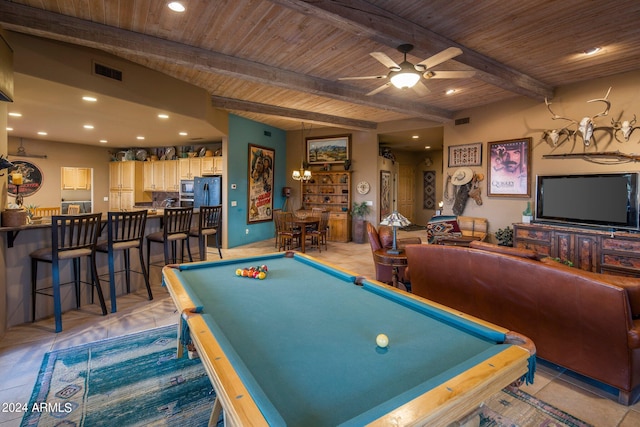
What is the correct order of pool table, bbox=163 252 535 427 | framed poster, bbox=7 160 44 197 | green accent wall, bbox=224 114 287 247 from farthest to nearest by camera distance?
framed poster, bbox=7 160 44 197 → green accent wall, bbox=224 114 287 247 → pool table, bbox=163 252 535 427

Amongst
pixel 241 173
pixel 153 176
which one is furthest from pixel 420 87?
pixel 153 176

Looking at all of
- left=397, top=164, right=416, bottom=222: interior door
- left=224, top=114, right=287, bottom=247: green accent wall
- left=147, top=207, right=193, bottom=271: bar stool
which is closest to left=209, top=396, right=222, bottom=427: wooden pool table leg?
left=147, top=207, right=193, bottom=271: bar stool

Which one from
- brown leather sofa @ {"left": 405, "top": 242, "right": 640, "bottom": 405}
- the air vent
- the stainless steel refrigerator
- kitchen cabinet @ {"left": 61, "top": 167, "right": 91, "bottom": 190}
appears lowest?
brown leather sofa @ {"left": 405, "top": 242, "right": 640, "bottom": 405}

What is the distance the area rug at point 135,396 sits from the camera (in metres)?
1.93

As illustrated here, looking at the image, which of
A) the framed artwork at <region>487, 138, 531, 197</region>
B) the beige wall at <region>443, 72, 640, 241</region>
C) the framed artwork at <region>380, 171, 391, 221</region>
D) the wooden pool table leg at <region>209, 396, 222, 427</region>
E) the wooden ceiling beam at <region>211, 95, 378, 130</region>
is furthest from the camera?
the framed artwork at <region>380, 171, 391, 221</region>

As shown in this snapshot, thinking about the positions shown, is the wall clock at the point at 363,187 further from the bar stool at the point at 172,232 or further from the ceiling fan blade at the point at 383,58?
the ceiling fan blade at the point at 383,58

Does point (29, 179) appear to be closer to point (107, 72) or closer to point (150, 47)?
point (107, 72)

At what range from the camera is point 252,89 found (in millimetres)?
5441

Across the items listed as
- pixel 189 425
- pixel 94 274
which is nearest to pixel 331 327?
pixel 189 425

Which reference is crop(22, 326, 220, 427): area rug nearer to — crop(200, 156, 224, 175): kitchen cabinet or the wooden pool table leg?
the wooden pool table leg

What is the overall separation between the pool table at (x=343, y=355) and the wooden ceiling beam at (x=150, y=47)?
276 centimetres

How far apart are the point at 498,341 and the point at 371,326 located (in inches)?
21.8

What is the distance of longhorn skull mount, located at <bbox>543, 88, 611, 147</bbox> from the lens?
15.5 ft

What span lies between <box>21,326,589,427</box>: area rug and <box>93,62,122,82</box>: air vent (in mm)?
3166
